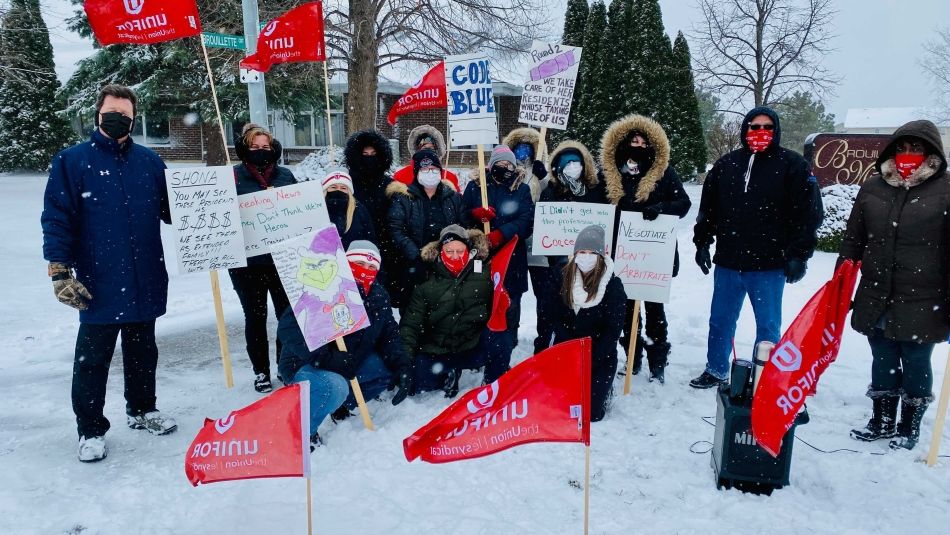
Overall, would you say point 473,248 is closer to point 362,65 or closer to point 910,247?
point 910,247

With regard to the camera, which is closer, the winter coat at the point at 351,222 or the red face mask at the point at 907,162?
the red face mask at the point at 907,162

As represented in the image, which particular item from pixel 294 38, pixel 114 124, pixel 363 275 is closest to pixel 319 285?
pixel 363 275

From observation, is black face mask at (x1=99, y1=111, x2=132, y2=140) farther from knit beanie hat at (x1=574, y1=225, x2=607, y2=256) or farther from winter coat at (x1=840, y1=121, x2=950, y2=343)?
winter coat at (x1=840, y1=121, x2=950, y2=343)

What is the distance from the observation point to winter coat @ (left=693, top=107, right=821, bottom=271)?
14.2 ft

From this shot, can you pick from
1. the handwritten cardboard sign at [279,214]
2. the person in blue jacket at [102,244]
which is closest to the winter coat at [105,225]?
the person in blue jacket at [102,244]

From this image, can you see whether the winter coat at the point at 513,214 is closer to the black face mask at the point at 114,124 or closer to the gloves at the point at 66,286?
the black face mask at the point at 114,124

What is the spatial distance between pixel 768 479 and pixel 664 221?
2.02 m

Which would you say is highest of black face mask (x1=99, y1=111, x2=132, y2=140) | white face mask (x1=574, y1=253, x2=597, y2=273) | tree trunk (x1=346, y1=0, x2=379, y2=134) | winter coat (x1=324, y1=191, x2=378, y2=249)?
tree trunk (x1=346, y1=0, x2=379, y2=134)

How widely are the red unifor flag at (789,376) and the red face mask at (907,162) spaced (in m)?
1.04

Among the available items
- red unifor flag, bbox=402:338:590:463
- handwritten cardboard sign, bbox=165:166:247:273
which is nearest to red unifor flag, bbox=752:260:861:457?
red unifor flag, bbox=402:338:590:463

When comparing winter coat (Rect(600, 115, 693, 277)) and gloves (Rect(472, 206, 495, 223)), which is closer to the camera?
winter coat (Rect(600, 115, 693, 277))

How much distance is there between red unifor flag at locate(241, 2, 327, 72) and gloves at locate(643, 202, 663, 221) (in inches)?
137

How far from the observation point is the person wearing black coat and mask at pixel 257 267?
15.5 feet

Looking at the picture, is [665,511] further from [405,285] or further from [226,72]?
[226,72]
